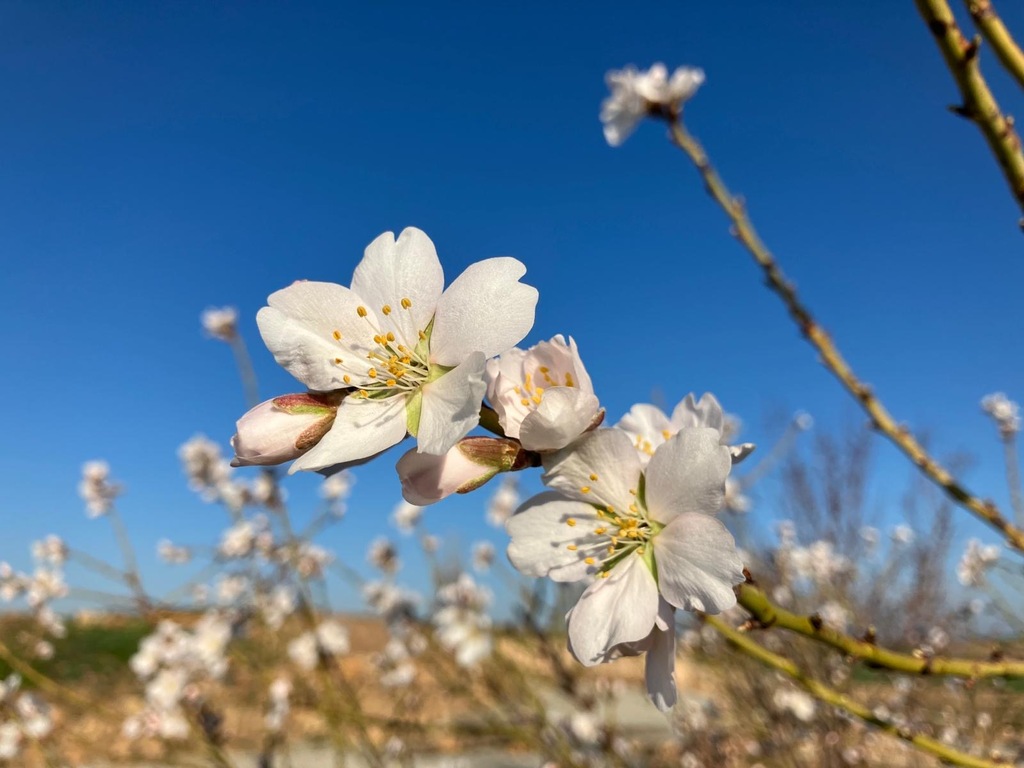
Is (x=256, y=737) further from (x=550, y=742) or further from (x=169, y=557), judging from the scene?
(x=550, y=742)

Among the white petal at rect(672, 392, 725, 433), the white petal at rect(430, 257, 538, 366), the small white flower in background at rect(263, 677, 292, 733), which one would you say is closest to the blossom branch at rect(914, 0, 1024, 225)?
the white petal at rect(672, 392, 725, 433)

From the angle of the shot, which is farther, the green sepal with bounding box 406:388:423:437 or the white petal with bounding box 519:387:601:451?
the green sepal with bounding box 406:388:423:437

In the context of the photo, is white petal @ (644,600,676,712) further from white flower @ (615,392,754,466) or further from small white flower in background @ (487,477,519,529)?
small white flower in background @ (487,477,519,529)

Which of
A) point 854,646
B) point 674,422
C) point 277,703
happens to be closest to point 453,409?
point 674,422

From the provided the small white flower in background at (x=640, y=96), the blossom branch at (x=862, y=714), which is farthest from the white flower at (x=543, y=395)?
the small white flower in background at (x=640, y=96)

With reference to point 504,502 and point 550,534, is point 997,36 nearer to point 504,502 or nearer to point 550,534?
point 550,534

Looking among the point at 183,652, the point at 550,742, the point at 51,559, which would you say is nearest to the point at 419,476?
the point at 550,742
